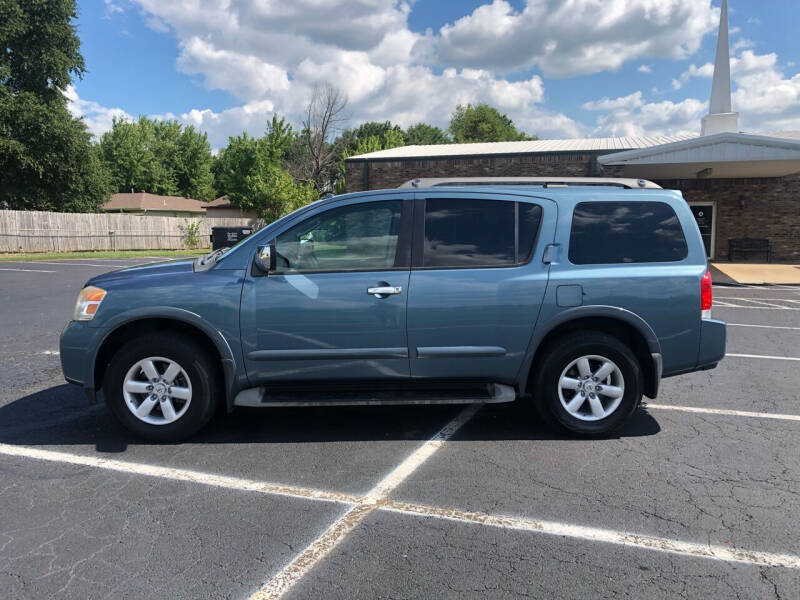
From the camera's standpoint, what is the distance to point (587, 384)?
4.50 meters

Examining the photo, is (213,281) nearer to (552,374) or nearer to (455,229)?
(455,229)

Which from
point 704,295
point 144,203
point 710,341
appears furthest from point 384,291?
point 144,203

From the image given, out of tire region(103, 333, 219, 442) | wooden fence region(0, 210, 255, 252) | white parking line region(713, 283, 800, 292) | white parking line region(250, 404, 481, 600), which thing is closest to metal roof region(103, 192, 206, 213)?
wooden fence region(0, 210, 255, 252)

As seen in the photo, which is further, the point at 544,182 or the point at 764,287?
the point at 764,287

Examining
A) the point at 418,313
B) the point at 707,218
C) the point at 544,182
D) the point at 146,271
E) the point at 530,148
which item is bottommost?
the point at 418,313

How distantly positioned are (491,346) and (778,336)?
6.59 metres

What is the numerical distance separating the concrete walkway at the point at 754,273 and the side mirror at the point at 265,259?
1560 cm

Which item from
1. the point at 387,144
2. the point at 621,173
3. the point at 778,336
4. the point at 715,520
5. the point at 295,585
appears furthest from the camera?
the point at 387,144

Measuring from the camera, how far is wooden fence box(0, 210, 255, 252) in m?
28.8

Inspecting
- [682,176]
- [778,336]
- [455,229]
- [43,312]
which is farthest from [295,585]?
[682,176]

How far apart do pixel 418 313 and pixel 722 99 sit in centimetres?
2314

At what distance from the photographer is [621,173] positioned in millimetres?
21234

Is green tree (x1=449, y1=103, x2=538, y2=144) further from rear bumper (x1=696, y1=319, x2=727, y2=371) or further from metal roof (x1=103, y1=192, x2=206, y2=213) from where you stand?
rear bumper (x1=696, y1=319, x2=727, y2=371)

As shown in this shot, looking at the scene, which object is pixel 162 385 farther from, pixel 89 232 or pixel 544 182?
pixel 89 232
